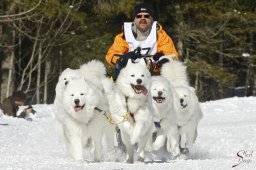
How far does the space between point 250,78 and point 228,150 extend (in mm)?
22650

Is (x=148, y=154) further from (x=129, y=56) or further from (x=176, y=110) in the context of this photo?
(x=129, y=56)

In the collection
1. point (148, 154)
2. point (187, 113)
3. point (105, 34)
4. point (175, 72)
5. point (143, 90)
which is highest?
point (105, 34)

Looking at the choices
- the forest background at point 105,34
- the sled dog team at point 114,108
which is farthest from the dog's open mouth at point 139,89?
the forest background at point 105,34

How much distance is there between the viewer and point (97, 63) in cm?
783

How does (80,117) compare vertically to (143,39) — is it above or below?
below

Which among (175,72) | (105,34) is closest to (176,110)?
(175,72)

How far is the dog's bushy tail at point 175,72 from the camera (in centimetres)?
802

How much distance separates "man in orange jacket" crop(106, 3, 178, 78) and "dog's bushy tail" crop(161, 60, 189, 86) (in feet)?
0.49

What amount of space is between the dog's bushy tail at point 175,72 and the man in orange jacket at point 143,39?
15cm

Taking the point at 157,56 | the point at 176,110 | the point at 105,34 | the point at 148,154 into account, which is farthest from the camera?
the point at 105,34

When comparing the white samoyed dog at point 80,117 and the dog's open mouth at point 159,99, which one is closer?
the white samoyed dog at point 80,117

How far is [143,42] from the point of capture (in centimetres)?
817

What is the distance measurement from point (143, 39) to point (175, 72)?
0.57 metres

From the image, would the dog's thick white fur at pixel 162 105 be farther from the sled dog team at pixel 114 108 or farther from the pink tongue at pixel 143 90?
the pink tongue at pixel 143 90
